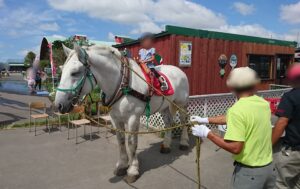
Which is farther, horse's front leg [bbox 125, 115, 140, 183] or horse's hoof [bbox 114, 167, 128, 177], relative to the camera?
horse's hoof [bbox 114, 167, 128, 177]

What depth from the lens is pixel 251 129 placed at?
203cm

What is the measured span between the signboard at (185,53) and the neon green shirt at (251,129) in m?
5.68

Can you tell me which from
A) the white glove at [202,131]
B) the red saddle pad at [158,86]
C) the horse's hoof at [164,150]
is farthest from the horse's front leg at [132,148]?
the white glove at [202,131]

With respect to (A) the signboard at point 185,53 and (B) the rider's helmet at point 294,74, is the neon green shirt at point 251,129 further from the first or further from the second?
(A) the signboard at point 185,53

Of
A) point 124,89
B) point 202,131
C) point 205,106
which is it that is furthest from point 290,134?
point 205,106

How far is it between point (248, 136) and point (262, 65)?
9.71 meters

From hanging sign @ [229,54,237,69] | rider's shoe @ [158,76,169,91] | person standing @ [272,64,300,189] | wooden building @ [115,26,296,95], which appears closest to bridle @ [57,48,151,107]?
rider's shoe @ [158,76,169,91]

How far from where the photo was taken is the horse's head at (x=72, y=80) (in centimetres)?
343

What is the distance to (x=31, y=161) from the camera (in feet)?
16.9

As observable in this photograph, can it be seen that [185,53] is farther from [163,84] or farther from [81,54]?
[81,54]

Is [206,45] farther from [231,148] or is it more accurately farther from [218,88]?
[231,148]

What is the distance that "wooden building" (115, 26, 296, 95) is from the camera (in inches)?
299

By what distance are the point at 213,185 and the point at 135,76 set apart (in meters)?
2.12

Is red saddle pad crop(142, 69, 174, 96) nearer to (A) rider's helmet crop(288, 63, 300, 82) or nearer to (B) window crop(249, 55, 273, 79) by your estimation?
(A) rider's helmet crop(288, 63, 300, 82)
